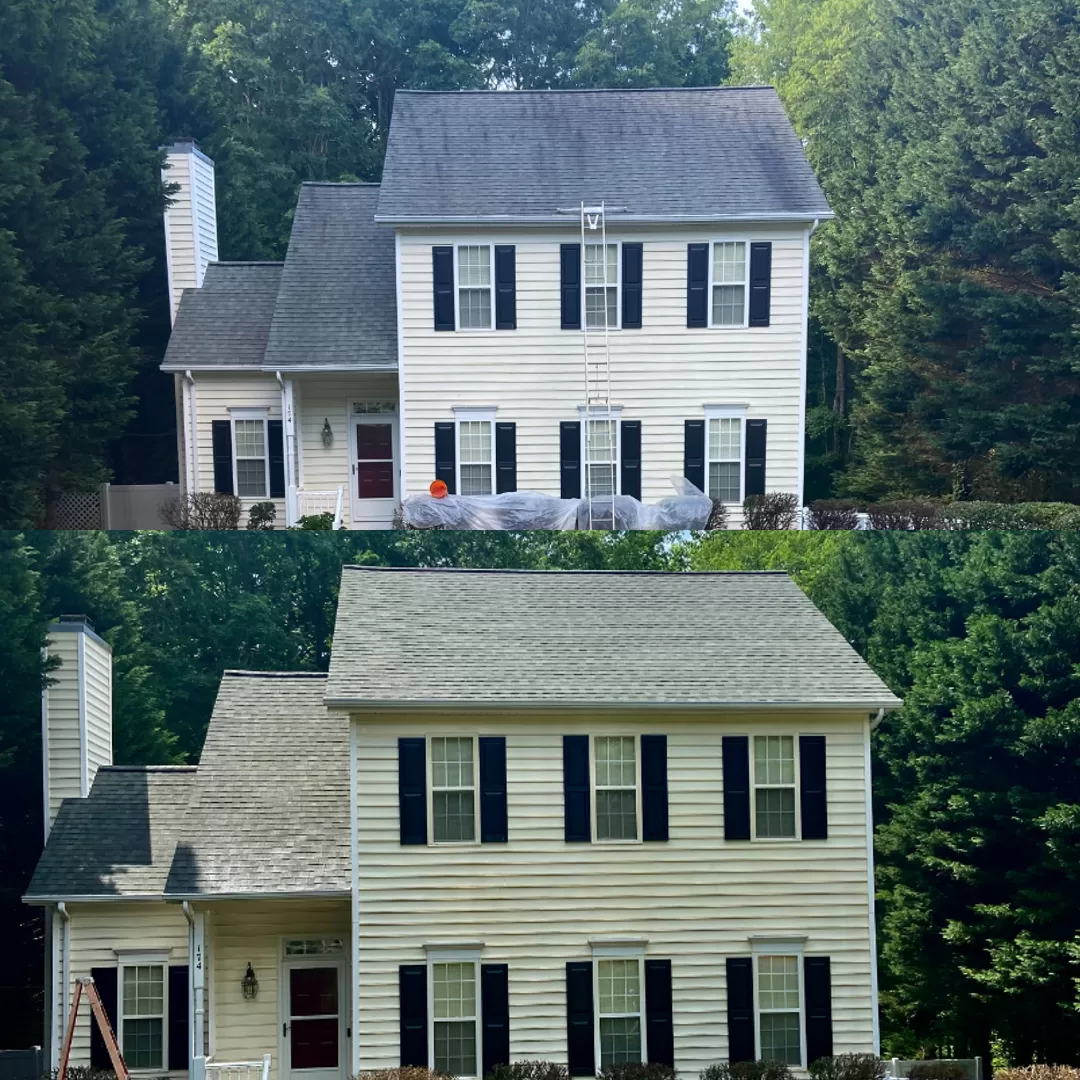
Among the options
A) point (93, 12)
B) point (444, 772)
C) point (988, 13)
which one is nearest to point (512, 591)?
point (444, 772)

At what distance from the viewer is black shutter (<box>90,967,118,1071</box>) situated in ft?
64.4

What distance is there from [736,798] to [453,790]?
2997 millimetres

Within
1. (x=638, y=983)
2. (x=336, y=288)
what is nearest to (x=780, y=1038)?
(x=638, y=983)

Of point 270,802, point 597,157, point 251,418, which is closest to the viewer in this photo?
point 270,802

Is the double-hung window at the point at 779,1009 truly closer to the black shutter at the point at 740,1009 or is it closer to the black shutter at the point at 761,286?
the black shutter at the point at 740,1009

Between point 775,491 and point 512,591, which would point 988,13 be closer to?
point 775,491

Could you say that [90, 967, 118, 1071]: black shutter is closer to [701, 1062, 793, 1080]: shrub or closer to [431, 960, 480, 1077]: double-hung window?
[431, 960, 480, 1077]: double-hung window

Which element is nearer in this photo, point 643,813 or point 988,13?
point 643,813

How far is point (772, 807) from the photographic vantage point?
19.4m

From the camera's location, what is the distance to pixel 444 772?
19.0m

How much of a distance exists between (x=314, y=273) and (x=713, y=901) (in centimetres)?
1331

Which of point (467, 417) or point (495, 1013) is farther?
point (467, 417)

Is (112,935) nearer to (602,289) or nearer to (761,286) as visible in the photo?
(602,289)

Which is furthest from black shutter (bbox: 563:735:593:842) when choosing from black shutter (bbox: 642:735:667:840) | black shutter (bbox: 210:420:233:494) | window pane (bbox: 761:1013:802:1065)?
black shutter (bbox: 210:420:233:494)
